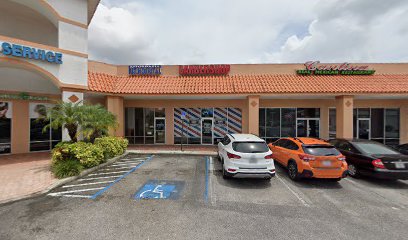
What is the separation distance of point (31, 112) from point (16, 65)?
3.92 meters

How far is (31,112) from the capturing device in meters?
11.6

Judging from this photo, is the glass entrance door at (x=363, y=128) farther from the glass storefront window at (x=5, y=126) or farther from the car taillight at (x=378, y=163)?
the glass storefront window at (x=5, y=126)

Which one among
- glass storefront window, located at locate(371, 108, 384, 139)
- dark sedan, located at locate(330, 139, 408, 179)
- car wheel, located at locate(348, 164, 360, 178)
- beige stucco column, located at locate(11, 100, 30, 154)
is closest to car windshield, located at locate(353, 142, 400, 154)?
dark sedan, located at locate(330, 139, 408, 179)

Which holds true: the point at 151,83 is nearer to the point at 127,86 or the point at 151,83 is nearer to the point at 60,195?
the point at 127,86

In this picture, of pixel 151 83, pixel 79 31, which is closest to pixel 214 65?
pixel 151 83

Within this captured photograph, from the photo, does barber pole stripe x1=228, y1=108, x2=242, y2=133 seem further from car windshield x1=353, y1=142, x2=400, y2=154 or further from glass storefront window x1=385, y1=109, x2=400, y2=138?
glass storefront window x1=385, y1=109, x2=400, y2=138

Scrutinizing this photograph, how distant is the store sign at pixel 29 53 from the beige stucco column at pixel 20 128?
4.19m

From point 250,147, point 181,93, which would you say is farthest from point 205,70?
point 250,147

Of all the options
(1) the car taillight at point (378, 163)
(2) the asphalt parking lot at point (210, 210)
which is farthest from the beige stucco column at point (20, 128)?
(1) the car taillight at point (378, 163)

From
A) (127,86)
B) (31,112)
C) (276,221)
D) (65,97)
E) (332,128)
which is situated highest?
(127,86)

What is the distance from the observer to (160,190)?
6113 mm

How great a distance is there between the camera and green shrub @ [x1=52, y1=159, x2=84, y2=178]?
23.2 feet

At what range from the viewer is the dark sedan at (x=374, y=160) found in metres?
6.64

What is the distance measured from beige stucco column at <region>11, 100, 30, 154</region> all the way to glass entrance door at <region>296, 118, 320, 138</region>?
64.3 feet
